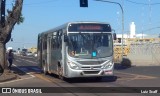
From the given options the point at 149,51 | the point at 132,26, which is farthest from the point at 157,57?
the point at 132,26

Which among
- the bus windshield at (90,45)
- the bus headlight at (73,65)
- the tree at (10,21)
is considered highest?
the tree at (10,21)

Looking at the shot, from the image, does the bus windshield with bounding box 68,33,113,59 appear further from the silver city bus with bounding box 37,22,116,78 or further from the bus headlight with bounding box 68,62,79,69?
the bus headlight with bounding box 68,62,79,69

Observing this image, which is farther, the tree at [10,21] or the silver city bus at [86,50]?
the tree at [10,21]

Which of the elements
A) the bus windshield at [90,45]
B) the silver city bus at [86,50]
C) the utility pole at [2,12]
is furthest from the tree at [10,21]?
the bus windshield at [90,45]

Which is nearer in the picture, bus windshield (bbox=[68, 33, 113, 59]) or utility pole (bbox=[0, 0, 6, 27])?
bus windshield (bbox=[68, 33, 113, 59])

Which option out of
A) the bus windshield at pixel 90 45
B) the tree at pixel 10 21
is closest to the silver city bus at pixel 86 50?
the bus windshield at pixel 90 45

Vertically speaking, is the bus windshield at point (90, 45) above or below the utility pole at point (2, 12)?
below

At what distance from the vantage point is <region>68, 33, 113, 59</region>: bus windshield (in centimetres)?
2303

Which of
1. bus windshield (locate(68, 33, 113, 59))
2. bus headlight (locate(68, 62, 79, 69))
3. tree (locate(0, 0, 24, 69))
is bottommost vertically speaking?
bus headlight (locate(68, 62, 79, 69))

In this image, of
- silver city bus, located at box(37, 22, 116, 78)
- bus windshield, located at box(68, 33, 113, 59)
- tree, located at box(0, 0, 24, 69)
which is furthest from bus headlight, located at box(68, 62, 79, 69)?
tree, located at box(0, 0, 24, 69)

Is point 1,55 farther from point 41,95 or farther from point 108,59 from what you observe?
point 41,95

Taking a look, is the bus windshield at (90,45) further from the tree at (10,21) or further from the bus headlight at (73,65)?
the tree at (10,21)

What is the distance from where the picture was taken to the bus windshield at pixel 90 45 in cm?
2303

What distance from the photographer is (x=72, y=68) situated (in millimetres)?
22953
